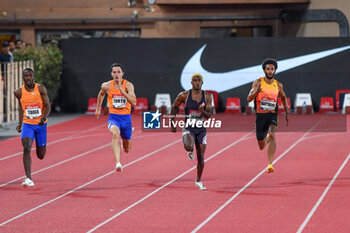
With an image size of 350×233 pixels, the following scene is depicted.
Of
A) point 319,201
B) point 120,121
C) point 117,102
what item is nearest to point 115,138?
point 120,121

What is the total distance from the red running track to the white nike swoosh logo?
24.7ft

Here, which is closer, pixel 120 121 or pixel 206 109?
pixel 206 109

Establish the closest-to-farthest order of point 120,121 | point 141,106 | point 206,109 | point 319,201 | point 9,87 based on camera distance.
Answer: point 319,201
point 206,109
point 120,121
point 9,87
point 141,106

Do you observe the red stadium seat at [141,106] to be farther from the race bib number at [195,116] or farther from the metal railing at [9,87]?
the race bib number at [195,116]

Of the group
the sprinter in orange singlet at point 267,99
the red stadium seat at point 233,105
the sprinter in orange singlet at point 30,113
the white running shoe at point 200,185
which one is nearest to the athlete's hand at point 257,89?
the sprinter in orange singlet at point 267,99

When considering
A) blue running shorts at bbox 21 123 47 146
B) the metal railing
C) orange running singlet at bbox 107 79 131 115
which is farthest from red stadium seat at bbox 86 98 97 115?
blue running shorts at bbox 21 123 47 146

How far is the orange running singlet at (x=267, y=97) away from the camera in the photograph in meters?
12.7

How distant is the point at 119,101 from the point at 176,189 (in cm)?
176

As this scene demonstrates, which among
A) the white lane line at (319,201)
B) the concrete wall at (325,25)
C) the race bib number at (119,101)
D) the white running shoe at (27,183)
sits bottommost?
the white lane line at (319,201)

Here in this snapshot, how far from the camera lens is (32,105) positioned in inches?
486

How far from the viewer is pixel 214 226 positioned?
9562mm

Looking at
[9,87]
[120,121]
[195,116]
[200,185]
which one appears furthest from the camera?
[9,87]

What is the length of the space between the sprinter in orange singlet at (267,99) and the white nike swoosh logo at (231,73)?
13.8 m

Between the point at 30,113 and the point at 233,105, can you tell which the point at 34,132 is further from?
the point at 233,105
